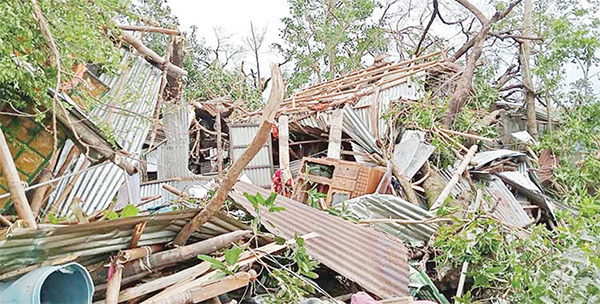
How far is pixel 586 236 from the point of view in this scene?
2.46 m

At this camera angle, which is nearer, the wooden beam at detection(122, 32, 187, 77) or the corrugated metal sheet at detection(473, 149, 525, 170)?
the wooden beam at detection(122, 32, 187, 77)

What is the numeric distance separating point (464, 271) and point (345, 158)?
4.57 meters

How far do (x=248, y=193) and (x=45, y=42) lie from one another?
5.83 feet

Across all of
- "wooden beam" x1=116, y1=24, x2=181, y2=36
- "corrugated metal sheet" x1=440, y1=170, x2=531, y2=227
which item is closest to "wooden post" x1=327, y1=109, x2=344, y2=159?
"corrugated metal sheet" x1=440, y1=170, x2=531, y2=227

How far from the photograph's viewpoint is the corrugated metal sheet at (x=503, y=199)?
620 cm

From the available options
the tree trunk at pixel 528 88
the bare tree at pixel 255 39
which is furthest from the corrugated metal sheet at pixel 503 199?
the bare tree at pixel 255 39

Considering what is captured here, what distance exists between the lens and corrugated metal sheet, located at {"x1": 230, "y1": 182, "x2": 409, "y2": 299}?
2703 mm

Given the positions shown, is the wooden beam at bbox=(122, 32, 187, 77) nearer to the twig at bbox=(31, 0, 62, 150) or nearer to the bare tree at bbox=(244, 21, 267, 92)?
the twig at bbox=(31, 0, 62, 150)

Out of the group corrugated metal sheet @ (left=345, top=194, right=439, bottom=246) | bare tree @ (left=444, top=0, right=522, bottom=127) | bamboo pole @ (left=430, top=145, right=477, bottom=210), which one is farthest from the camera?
bare tree @ (left=444, top=0, right=522, bottom=127)

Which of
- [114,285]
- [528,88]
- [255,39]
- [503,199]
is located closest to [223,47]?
[255,39]

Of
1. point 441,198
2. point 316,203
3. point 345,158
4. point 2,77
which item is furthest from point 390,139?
point 2,77

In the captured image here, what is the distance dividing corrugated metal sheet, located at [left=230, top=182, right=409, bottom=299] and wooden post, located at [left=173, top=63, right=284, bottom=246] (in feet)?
2.46

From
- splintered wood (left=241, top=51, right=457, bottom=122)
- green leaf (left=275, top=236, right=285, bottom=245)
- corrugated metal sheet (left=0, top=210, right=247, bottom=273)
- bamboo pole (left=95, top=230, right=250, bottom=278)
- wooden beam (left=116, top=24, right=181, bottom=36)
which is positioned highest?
wooden beam (left=116, top=24, right=181, bottom=36)

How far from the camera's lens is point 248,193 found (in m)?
3.29
